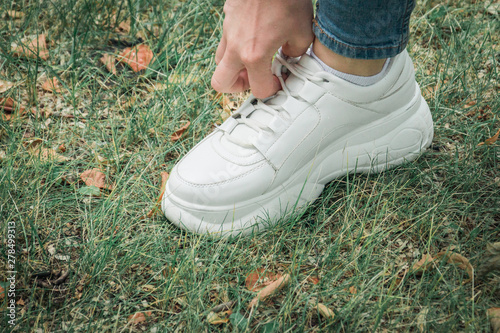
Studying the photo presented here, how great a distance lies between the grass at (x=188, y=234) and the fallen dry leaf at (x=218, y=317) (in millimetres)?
14

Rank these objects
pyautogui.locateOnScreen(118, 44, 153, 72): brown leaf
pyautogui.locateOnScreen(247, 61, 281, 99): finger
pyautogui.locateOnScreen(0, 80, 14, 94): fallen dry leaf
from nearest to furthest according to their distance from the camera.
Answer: pyautogui.locateOnScreen(247, 61, 281, 99): finger, pyautogui.locateOnScreen(0, 80, 14, 94): fallen dry leaf, pyautogui.locateOnScreen(118, 44, 153, 72): brown leaf

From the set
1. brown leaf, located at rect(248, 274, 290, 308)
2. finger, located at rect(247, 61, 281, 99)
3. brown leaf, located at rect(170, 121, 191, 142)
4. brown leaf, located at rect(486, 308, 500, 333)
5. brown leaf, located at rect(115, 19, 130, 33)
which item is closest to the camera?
brown leaf, located at rect(486, 308, 500, 333)

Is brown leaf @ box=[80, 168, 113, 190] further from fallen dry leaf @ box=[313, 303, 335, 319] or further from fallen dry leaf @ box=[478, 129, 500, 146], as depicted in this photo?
fallen dry leaf @ box=[478, 129, 500, 146]

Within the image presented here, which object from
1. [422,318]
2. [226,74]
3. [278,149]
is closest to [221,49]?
[226,74]

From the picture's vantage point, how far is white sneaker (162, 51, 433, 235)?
1.38m

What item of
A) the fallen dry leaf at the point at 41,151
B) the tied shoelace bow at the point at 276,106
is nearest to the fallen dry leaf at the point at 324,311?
the tied shoelace bow at the point at 276,106

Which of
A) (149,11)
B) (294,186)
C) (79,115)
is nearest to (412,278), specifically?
(294,186)

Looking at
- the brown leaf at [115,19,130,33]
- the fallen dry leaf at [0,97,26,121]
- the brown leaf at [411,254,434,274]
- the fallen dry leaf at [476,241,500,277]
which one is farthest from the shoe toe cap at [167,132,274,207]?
the brown leaf at [115,19,130,33]

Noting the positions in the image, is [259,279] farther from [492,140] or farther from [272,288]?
[492,140]

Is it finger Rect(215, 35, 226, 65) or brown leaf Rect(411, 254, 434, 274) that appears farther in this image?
finger Rect(215, 35, 226, 65)

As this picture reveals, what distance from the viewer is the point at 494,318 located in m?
1.13

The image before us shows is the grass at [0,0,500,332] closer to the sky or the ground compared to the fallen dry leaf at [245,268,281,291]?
closer to the sky

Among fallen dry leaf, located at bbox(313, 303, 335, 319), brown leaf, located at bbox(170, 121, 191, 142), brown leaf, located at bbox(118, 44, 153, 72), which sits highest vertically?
brown leaf, located at bbox(118, 44, 153, 72)

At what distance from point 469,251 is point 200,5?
163 cm
